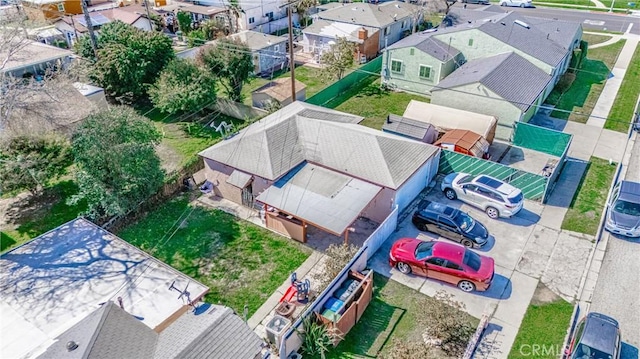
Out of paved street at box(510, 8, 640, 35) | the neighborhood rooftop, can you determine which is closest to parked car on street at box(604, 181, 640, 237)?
the neighborhood rooftop

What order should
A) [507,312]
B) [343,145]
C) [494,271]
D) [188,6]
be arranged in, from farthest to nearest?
[188,6]
[343,145]
[494,271]
[507,312]

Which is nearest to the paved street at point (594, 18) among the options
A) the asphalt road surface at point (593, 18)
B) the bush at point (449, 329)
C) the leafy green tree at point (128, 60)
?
the asphalt road surface at point (593, 18)

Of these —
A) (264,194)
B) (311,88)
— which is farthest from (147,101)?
(264,194)

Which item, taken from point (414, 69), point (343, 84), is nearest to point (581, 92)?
point (414, 69)

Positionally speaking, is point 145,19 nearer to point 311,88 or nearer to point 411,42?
point 311,88

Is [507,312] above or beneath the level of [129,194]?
beneath

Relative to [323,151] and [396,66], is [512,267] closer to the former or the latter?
[323,151]
